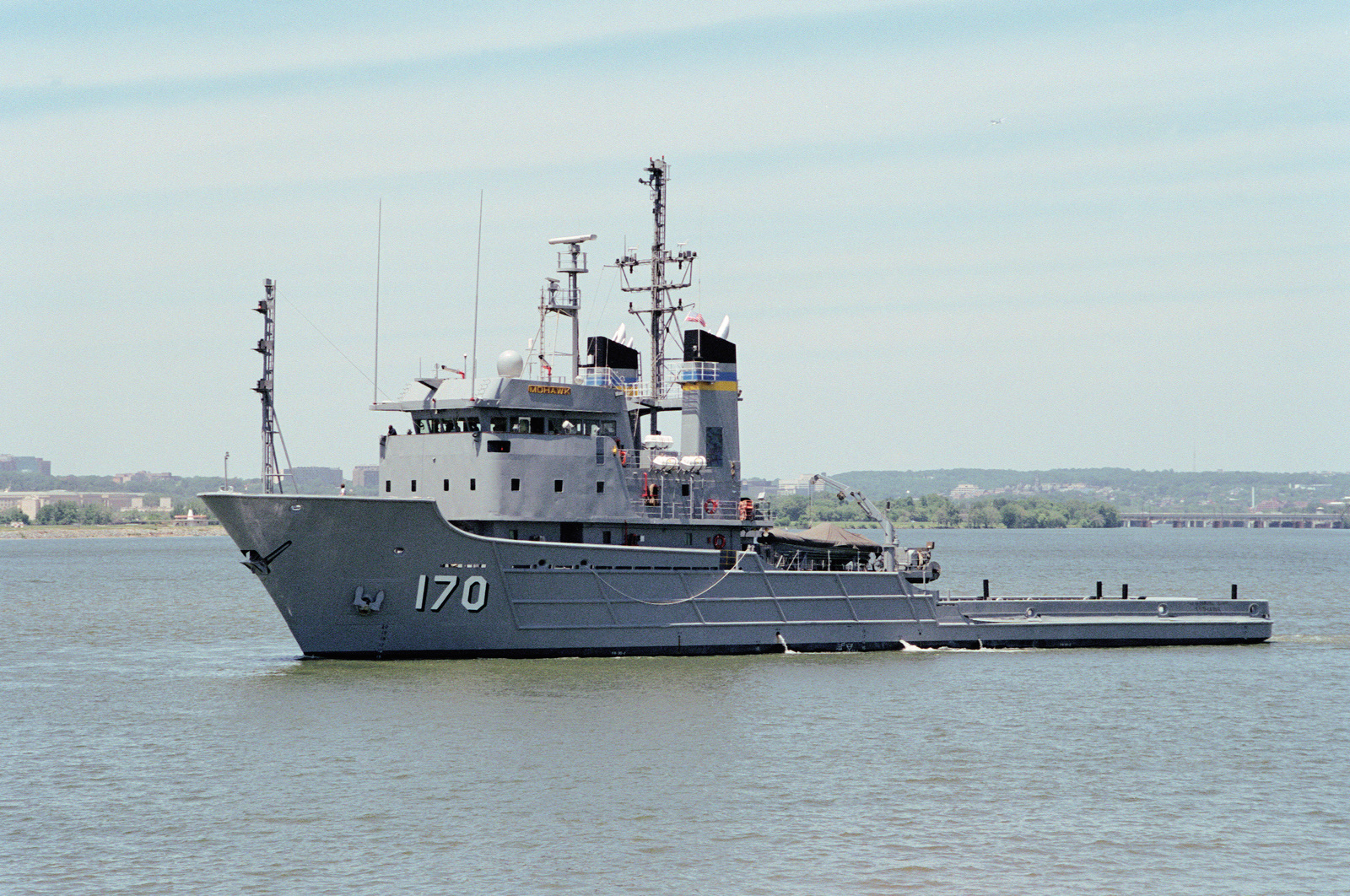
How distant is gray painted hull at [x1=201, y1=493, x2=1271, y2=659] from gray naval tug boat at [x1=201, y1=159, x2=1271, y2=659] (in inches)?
1.5

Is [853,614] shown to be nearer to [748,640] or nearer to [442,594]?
[748,640]

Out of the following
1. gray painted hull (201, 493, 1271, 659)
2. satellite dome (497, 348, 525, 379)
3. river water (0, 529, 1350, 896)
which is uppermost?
satellite dome (497, 348, 525, 379)

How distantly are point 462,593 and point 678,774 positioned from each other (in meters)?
9.32

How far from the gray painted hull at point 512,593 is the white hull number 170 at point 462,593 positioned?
0.02 meters

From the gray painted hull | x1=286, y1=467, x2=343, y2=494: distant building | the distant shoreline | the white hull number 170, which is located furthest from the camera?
the distant shoreline

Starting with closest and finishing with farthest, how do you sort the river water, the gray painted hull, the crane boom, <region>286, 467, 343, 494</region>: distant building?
the river water
the gray painted hull
the crane boom
<region>286, 467, 343, 494</region>: distant building

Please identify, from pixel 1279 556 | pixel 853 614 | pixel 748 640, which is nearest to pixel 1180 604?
pixel 853 614

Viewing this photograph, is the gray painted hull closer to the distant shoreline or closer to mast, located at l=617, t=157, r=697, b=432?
mast, located at l=617, t=157, r=697, b=432

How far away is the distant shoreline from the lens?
163000 millimetres

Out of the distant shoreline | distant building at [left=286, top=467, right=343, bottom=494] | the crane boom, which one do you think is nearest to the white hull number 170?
the crane boom

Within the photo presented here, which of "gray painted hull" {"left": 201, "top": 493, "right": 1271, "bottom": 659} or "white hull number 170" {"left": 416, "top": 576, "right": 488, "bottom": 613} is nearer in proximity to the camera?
"gray painted hull" {"left": 201, "top": 493, "right": 1271, "bottom": 659}

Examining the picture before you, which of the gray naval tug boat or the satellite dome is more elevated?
the satellite dome

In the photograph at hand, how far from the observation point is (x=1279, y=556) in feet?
386

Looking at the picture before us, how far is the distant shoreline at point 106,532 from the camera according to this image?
163000mm
